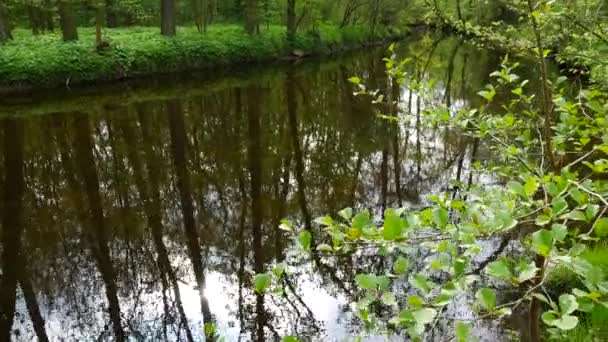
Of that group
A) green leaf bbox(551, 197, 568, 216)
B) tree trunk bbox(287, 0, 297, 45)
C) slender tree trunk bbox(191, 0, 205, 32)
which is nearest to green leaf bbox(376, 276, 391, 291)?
green leaf bbox(551, 197, 568, 216)

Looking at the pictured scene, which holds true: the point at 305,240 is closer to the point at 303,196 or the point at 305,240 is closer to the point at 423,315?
the point at 423,315

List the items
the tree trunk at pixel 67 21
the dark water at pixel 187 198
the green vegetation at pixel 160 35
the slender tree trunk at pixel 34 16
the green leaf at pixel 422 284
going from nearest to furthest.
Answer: the green leaf at pixel 422 284 < the dark water at pixel 187 198 < the green vegetation at pixel 160 35 < the tree trunk at pixel 67 21 < the slender tree trunk at pixel 34 16

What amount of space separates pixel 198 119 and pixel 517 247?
9.87m

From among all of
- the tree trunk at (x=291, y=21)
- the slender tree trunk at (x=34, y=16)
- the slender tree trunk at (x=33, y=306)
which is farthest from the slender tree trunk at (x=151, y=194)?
the tree trunk at (x=291, y=21)

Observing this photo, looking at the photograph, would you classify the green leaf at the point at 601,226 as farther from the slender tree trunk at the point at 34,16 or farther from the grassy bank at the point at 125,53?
the slender tree trunk at the point at 34,16

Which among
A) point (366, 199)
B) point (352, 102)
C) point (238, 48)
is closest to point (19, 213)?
point (366, 199)

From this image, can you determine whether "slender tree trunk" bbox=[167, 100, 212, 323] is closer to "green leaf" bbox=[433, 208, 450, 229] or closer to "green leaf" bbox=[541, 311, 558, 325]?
"green leaf" bbox=[433, 208, 450, 229]

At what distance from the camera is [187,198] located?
370 inches

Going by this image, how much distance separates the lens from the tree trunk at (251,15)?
2734 cm

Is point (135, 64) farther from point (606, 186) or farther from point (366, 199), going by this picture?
point (606, 186)

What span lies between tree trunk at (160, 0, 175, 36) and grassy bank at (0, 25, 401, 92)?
38cm

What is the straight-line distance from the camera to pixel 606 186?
2.52 meters

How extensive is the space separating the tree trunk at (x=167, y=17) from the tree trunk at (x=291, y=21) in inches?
292

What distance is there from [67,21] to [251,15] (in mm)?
9596
